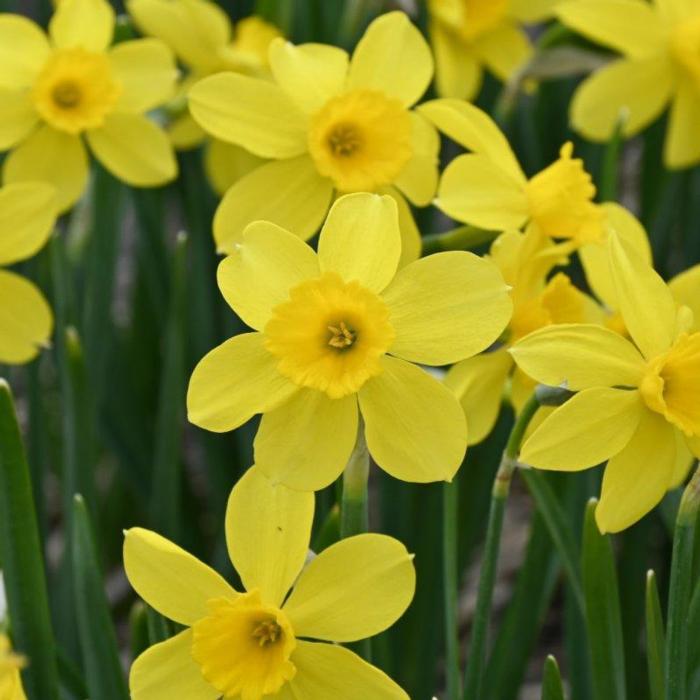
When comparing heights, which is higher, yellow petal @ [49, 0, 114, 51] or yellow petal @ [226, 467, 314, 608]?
yellow petal @ [49, 0, 114, 51]

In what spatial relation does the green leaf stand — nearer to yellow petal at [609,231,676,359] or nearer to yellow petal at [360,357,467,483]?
yellow petal at [360,357,467,483]

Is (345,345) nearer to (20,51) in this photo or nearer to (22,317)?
(22,317)

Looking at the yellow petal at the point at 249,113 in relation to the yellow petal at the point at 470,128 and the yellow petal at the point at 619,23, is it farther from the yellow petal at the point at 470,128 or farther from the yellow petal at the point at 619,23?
the yellow petal at the point at 619,23

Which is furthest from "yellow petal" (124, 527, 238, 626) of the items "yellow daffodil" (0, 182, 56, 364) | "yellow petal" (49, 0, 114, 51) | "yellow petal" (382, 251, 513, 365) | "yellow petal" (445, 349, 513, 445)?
"yellow petal" (49, 0, 114, 51)

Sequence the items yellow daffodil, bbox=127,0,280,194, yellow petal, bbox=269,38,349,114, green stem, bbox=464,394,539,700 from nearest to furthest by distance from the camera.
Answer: green stem, bbox=464,394,539,700 → yellow petal, bbox=269,38,349,114 → yellow daffodil, bbox=127,0,280,194

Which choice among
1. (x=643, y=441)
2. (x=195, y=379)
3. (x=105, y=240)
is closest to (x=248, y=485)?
(x=195, y=379)

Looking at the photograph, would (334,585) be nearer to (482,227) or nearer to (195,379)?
(195,379)
